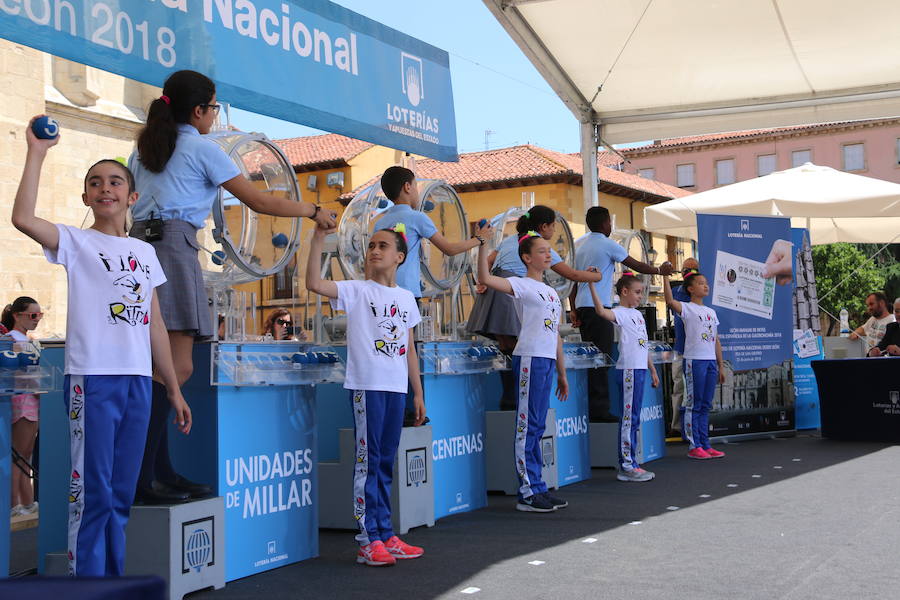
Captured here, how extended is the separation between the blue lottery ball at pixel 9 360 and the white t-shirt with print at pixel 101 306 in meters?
0.39

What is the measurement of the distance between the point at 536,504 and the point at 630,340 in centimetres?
187

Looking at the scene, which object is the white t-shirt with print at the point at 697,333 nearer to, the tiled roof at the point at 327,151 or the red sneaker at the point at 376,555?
the red sneaker at the point at 376,555

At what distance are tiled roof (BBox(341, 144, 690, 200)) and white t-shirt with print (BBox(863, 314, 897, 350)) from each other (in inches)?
768

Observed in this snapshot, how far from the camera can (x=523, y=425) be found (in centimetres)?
577

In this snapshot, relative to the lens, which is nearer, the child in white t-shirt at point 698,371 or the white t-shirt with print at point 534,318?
the white t-shirt with print at point 534,318

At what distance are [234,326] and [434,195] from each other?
7.21ft

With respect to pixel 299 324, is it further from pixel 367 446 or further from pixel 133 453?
pixel 133 453

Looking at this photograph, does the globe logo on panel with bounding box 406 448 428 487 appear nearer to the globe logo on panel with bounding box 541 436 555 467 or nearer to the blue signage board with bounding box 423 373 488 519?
the blue signage board with bounding box 423 373 488 519

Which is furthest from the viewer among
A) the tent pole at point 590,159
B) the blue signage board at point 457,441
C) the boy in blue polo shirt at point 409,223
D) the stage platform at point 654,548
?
the tent pole at point 590,159

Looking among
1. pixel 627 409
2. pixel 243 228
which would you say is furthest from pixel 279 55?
pixel 627 409

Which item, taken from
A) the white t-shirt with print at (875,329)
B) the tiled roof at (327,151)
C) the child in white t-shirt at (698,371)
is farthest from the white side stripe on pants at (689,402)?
the tiled roof at (327,151)

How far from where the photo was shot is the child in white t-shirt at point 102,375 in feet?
10.4

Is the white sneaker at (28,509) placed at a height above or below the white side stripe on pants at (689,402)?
below

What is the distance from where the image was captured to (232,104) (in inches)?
213
